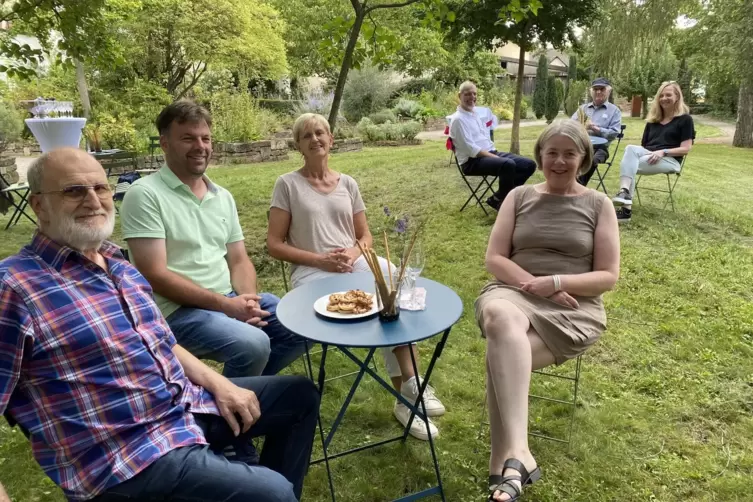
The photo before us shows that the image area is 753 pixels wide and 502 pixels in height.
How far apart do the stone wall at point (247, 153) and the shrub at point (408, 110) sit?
5330mm

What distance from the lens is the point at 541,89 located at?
61.7ft

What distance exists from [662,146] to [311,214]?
4.49 m

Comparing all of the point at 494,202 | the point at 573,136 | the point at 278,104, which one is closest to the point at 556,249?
the point at 573,136

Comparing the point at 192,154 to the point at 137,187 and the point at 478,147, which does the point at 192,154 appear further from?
the point at 478,147

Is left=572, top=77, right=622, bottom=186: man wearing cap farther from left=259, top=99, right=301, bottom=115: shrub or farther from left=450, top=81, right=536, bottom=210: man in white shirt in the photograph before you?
left=259, top=99, right=301, bottom=115: shrub

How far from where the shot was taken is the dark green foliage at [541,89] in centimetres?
1836

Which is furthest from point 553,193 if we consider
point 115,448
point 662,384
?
point 115,448

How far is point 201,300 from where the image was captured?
2025mm

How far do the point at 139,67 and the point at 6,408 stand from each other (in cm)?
1423

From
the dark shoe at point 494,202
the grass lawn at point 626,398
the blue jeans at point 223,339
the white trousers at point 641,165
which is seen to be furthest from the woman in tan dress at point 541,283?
the white trousers at point 641,165

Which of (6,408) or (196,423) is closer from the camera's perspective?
(6,408)

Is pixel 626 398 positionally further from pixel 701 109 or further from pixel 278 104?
pixel 701 109

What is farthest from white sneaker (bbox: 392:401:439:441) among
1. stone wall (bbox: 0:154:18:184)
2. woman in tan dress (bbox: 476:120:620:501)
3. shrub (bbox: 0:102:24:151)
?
shrub (bbox: 0:102:24:151)

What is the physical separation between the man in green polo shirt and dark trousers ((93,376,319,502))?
38cm
